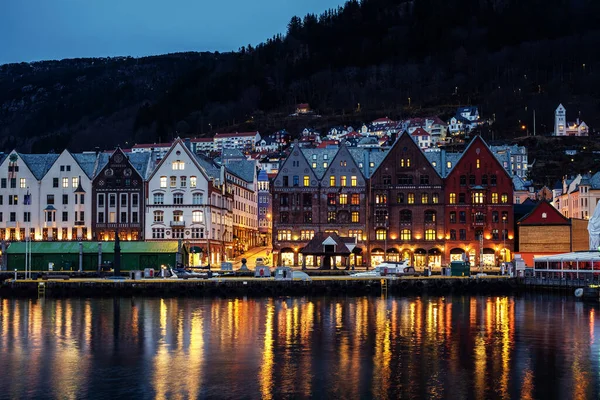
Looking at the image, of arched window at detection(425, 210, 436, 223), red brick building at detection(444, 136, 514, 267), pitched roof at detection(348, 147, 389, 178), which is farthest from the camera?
pitched roof at detection(348, 147, 389, 178)

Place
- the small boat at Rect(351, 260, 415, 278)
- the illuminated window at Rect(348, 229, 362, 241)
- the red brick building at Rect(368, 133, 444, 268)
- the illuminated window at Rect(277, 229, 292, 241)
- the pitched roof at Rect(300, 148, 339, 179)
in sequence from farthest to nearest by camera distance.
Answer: the pitched roof at Rect(300, 148, 339, 179), the illuminated window at Rect(277, 229, 292, 241), the illuminated window at Rect(348, 229, 362, 241), the red brick building at Rect(368, 133, 444, 268), the small boat at Rect(351, 260, 415, 278)

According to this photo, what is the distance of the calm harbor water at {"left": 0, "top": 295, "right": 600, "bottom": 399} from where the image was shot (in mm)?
38219

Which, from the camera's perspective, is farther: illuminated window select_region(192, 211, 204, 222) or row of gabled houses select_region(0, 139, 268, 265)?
row of gabled houses select_region(0, 139, 268, 265)

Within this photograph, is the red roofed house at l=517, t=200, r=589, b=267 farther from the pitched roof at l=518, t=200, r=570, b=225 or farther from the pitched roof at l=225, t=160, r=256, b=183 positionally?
the pitched roof at l=225, t=160, r=256, b=183

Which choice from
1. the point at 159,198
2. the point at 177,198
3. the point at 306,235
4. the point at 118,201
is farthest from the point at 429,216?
the point at 118,201

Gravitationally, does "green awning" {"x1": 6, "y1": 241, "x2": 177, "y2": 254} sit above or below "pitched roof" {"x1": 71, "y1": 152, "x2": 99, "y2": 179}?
below

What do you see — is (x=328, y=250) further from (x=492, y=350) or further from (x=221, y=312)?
(x=492, y=350)

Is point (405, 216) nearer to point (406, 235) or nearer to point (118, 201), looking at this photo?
point (406, 235)

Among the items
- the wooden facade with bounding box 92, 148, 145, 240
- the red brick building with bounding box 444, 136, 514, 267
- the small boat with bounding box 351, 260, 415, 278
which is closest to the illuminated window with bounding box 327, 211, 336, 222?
the red brick building with bounding box 444, 136, 514, 267

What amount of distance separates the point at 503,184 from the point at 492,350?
77.2m

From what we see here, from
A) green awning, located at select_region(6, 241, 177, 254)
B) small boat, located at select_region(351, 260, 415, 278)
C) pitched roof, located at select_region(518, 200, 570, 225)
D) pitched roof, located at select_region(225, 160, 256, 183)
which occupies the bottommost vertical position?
small boat, located at select_region(351, 260, 415, 278)

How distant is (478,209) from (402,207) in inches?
448

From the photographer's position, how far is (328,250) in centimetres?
10725

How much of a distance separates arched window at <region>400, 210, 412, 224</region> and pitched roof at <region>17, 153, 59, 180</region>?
5503cm
